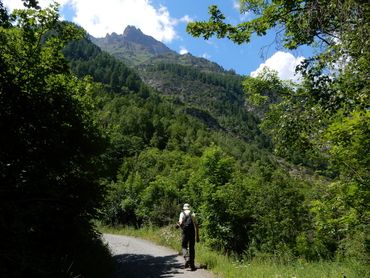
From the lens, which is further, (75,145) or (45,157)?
(75,145)

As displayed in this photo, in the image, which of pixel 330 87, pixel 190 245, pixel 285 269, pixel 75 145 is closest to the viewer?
pixel 330 87

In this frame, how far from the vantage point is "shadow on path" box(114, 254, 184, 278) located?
1000cm

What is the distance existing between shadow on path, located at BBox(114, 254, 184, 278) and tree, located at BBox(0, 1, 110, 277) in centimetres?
72

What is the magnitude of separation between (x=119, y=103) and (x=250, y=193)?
104 m

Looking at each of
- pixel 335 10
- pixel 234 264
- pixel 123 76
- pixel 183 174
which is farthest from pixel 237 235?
pixel 123 76

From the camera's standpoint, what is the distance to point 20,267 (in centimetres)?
568

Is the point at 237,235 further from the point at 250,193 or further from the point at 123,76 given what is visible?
the point at 123,76

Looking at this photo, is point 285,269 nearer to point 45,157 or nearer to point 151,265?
point 151,265

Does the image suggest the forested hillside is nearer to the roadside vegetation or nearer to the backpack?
the roadside vegetation

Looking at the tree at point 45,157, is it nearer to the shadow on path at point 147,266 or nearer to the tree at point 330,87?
the shadow on path at point 147,266

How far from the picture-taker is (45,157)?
8.14m

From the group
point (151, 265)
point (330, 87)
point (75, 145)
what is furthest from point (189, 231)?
point (330, 87)

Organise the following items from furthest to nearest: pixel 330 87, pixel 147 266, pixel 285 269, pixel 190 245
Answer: pixel 147 266, pixel 190 245, pixel 285 269, pixel 330 87

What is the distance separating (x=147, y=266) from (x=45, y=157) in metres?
4.92
